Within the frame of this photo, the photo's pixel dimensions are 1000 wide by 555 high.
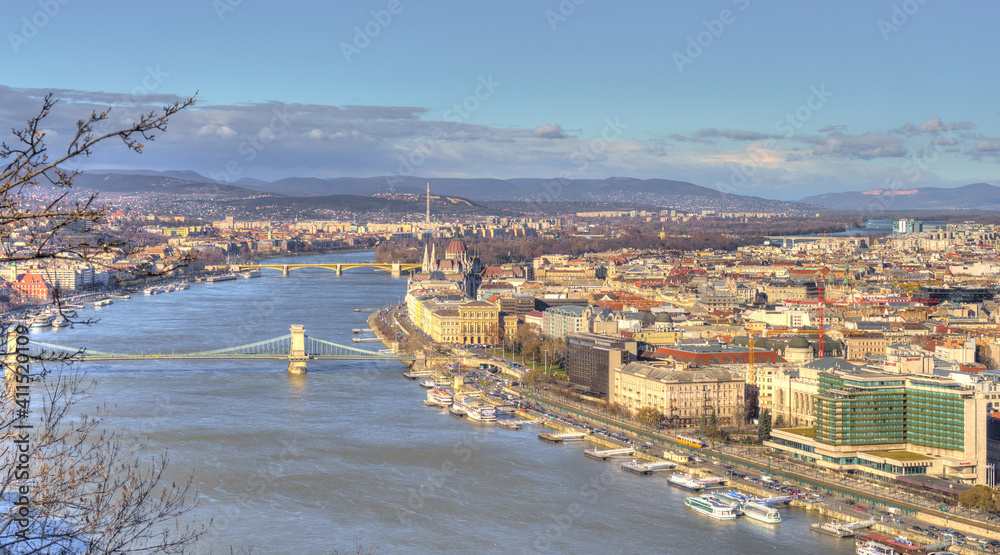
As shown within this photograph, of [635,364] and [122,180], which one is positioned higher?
[122,180]

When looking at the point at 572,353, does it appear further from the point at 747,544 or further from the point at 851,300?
the point at 851,300

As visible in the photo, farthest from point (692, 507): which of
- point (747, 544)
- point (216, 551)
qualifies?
point (216, 551)

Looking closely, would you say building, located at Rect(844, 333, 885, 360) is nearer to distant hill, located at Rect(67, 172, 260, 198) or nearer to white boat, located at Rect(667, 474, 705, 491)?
white boat, located at Rect(667, 474, 705, 491)

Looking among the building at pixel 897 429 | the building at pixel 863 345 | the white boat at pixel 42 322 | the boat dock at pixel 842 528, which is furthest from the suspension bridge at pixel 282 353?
the boat dock at pixel 842 528

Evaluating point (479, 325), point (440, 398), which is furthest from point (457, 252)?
point (440, 398)

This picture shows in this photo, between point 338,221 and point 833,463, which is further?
point 338,221

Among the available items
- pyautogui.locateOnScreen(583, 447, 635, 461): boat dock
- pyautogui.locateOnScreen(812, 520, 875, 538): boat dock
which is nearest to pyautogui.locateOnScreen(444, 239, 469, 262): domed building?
pyautogui.locateOnScreen(583, 447, 635, 461): boat dock

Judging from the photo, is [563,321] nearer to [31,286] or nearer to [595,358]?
[595,358]
